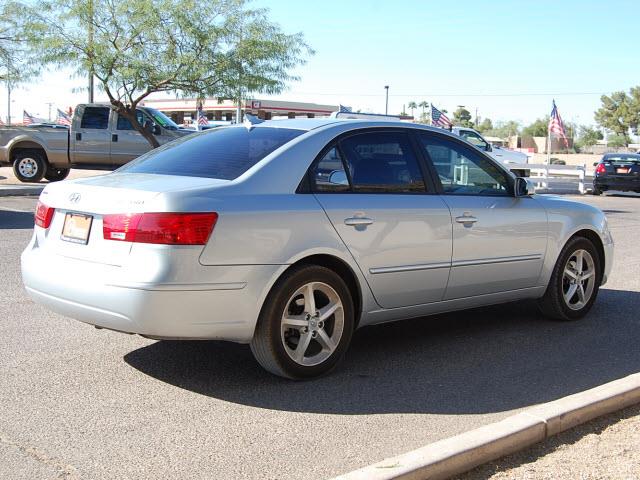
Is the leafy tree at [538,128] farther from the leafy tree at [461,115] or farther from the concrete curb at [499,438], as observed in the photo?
the concrete curb at [499,438]

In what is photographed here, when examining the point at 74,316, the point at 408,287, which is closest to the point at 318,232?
the point at 408,287

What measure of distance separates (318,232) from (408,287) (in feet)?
3.05

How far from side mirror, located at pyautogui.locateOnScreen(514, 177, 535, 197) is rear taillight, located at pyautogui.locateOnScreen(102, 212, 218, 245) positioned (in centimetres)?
286

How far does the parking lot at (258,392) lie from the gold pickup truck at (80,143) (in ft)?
49.9

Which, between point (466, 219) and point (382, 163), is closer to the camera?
point (382, 163)

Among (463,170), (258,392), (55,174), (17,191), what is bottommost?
(258,392)

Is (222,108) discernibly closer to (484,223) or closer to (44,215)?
(484,223)

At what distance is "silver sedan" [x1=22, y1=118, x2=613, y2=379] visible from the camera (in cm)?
457

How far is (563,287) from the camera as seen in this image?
7043 millimetres

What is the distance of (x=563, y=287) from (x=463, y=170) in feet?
5.14

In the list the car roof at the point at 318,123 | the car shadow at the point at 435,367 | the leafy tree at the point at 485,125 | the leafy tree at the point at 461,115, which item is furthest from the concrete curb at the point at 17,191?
the leafy tree at the point at 485,125

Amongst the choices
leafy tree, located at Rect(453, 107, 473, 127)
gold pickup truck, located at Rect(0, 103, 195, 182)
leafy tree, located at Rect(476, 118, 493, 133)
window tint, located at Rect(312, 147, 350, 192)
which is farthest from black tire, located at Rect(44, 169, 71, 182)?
leafy tree, located at Rect(476, 118, 493, 133)

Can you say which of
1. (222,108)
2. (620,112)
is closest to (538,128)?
(620,112)

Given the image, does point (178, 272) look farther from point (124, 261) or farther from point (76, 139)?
point (76, 139)
